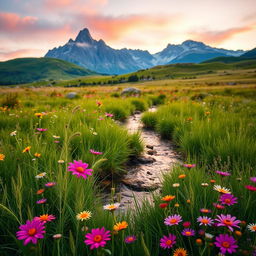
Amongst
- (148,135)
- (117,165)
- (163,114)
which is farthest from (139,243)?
(163,114)

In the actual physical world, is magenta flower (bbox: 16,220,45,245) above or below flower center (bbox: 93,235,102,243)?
above

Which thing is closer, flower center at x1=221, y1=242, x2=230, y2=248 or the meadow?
flower center at x1=221, y1=242, x2=230, y2=248

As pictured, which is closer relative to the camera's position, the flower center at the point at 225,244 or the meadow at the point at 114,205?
the flower center at the point at 225,244

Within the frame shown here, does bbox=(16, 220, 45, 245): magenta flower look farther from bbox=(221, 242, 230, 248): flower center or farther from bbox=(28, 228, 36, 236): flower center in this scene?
bbox=(221, 242, 230, 248): flower center

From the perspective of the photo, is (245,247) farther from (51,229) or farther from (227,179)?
(51,229)

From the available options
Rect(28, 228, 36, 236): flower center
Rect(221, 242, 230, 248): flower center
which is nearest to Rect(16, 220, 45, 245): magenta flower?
Rect(28, 228, 36, 236): flower center

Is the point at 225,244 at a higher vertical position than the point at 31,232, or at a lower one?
lower

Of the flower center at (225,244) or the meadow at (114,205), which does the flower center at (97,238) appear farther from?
the flower center at (225,244)

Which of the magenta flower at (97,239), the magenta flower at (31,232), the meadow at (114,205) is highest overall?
the magenta flower at (31,232)

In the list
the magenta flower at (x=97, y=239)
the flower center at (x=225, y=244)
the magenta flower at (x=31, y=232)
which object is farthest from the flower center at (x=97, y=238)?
the flower center at (x=225, y=244)

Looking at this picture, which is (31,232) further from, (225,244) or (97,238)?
(225,244)

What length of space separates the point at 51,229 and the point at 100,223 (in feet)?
1.38

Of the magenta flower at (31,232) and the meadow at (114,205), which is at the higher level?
the magenta flower at (31,232)

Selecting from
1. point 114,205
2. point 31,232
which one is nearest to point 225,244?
point 114,205
